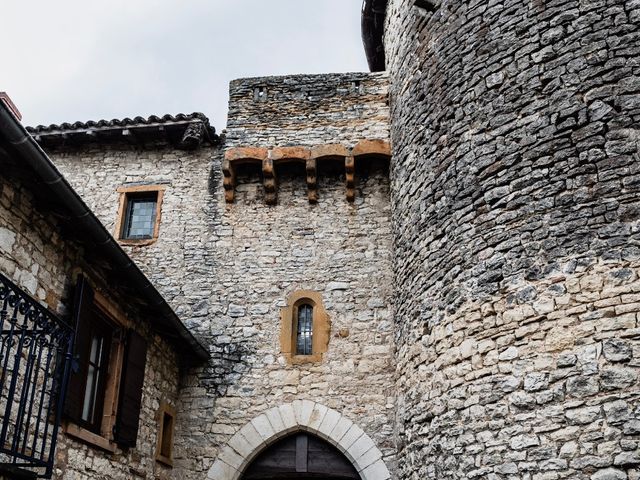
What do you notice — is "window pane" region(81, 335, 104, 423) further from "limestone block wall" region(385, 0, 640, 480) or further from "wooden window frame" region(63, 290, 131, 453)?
"limestone block wall" region(385, 0, 640, 480)

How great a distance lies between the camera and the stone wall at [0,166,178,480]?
16.6ft

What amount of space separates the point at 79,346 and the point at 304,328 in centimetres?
349

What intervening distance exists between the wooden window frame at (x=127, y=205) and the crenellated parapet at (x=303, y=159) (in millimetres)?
978

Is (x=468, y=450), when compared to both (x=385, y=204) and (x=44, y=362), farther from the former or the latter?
(x=385, y=204)

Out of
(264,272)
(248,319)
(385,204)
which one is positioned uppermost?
(385,204)

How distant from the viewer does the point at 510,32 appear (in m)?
6.62

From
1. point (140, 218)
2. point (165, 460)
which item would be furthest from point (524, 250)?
point (140, 218)

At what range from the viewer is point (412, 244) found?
23.8ft

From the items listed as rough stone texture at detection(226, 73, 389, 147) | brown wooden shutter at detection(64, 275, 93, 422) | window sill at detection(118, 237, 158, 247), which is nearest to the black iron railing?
brown wooden shutter at detection(64, 275, 93, 422)

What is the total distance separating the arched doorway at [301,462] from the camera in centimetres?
812

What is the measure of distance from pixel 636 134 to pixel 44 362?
4.92 metres

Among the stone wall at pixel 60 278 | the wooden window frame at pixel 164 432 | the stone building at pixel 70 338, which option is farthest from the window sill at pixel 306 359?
the stone wall at pixel 60 278

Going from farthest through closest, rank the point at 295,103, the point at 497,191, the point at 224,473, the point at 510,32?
the point at 295,103 → the point at 224,473 → the point at 510,32 → the point at 497,191

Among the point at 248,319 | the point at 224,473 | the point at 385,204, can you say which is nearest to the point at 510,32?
the point at 385,204
